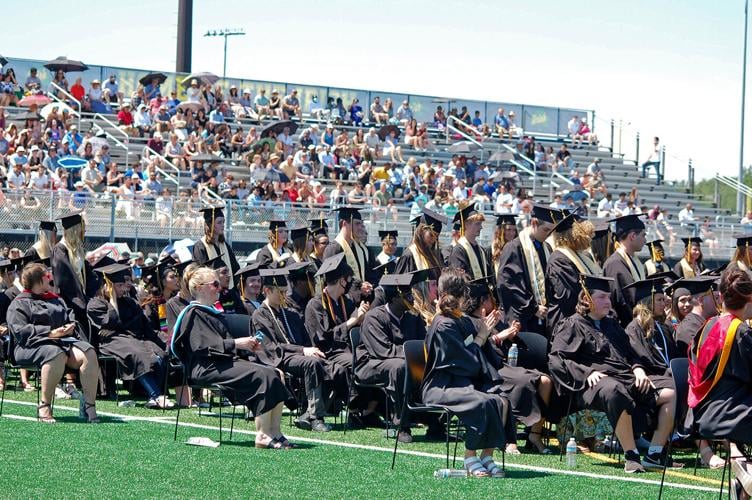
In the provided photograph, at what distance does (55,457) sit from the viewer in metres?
9.38

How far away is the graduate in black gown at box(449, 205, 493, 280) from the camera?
44.6ft

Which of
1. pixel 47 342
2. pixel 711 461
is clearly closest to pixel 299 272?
pixel 47 342

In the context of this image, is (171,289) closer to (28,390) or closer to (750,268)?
(28,390)

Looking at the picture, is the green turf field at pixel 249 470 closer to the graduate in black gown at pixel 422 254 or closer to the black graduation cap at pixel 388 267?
the graduate in black gown at pixel 422 254

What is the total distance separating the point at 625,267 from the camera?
12.3 meters

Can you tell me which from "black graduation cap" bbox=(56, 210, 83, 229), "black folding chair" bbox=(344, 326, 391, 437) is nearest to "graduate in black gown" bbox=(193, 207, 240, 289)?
"black graduation cap" bbox=(56, 210, 83, 229)

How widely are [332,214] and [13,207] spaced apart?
554 cm

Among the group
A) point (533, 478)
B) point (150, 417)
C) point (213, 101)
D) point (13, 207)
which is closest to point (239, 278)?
point (150, 417)

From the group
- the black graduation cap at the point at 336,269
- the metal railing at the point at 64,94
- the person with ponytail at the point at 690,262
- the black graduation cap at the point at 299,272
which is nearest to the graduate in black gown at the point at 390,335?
the black graduation cap at the point at 336,269

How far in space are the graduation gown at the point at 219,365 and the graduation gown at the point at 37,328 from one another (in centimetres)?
158

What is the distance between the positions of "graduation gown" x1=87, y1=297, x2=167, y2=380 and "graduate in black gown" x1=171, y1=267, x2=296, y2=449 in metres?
2.61

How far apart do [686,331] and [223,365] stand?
4.12 meters

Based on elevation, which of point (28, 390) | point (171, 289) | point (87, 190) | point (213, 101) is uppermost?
point (213, 101)

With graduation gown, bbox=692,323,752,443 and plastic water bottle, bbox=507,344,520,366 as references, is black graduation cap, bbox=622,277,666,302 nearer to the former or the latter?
plastic water bottle, bbox=507,344,520,366
